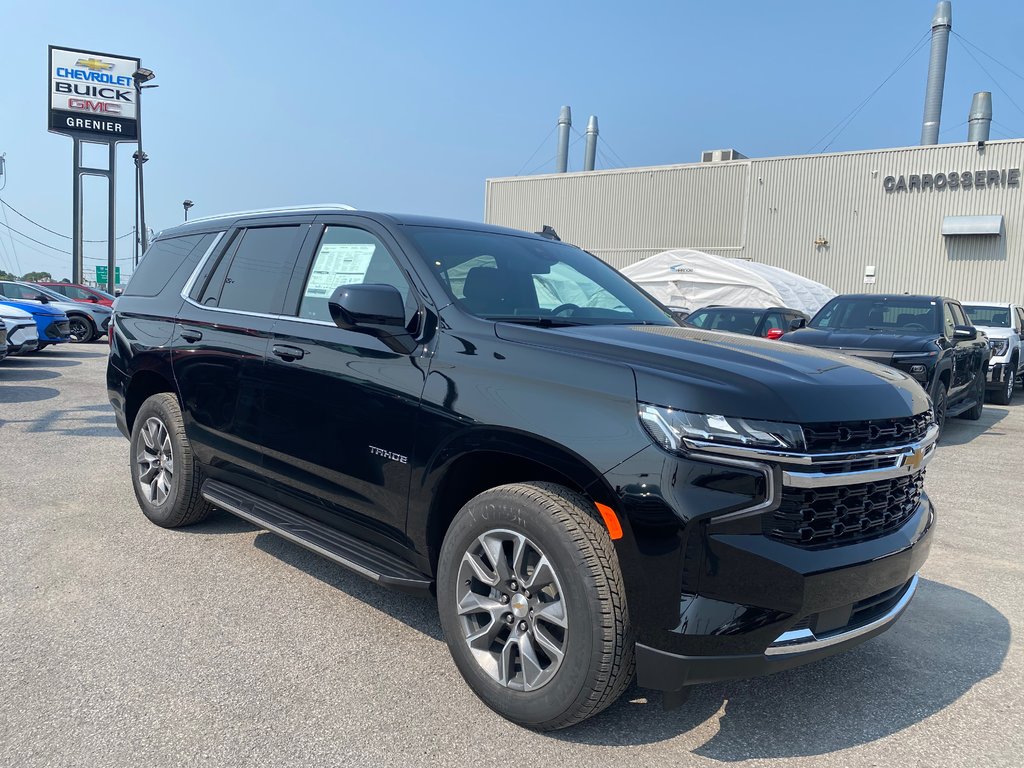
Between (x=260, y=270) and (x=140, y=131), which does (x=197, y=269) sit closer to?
(x=260, y=270)

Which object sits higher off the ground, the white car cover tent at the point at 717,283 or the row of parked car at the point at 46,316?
the white car cover tent at the point at 717,283

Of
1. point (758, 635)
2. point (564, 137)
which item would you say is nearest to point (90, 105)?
point (564, 137)

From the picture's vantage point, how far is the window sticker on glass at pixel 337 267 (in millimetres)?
3742

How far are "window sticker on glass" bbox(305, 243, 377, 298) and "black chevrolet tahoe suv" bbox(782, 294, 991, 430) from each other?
6.31m

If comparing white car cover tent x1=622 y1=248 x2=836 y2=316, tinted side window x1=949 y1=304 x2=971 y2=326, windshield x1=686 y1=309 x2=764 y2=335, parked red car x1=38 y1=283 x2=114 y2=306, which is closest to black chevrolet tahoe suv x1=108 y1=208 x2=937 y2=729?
tinted side window x1=949 y1=304 x2=971 y2=326

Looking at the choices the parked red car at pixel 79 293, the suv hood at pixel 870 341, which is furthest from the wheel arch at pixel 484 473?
the parked red car at pixel 79 293

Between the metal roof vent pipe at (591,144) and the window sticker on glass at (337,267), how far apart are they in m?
42.6

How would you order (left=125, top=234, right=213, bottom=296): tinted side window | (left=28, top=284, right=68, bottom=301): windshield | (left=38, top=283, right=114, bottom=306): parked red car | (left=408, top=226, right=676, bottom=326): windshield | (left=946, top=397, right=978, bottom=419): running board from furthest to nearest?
1. (left=38, top=283, right=114, bottom=306): parked red car
2. (left=28, top=284, right=68, bottom=301): windshield
3. (left=946, top=397, right=978, bottom=419): running board
4. (left=125, top=234, right=213, bottom=296): tinted side window
5. (left=408, top=226, right=676, bottom=326): windshield

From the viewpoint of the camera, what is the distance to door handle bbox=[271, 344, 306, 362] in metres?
3.74

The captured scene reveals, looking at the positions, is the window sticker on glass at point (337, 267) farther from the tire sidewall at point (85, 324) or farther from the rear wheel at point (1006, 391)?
the tire sidewall at point (85, 324)

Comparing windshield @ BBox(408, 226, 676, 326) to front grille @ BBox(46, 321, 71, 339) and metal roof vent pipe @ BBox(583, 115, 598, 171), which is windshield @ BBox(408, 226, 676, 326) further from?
metal roof vent pipe @ BBox(583, 115, 598, 171)

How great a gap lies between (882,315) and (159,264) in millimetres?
8375

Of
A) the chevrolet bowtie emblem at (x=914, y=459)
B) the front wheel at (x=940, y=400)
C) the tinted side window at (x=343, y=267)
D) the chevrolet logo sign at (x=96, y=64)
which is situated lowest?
the front wheel at (x=940, y=400)

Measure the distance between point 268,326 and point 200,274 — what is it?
1048mm
